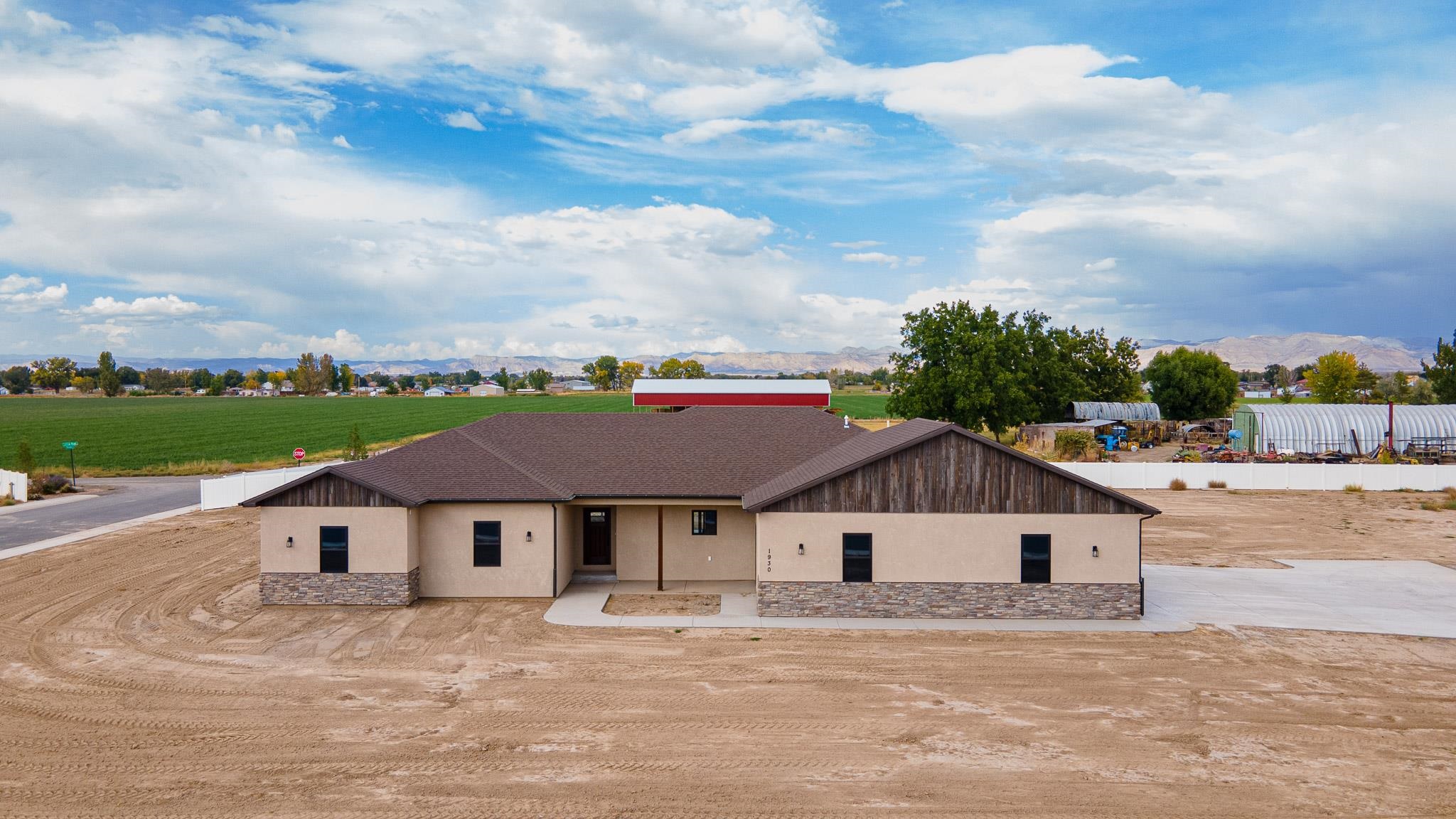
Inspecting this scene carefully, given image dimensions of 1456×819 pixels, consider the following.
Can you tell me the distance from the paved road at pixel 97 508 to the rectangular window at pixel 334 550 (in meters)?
14.1

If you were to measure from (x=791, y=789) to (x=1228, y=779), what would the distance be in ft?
18.5

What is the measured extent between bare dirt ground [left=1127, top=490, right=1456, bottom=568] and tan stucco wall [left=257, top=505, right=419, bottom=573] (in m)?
20.5

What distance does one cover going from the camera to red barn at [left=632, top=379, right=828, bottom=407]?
55.1 meters

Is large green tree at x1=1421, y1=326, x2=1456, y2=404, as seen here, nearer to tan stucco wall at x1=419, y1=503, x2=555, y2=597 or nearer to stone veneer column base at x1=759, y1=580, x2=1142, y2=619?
stone veneer column base at x1=759, y1=580, x2=1142, y2=619

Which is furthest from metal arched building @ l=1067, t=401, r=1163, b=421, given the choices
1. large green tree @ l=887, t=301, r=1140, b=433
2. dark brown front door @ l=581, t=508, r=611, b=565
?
dark brown front door @ l=581, t=508, r=611, b=565

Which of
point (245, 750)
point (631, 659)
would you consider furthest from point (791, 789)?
point (245, 750)

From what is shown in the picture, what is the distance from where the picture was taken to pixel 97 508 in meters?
33.6

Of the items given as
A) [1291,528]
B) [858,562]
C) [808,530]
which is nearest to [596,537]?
[808,530]

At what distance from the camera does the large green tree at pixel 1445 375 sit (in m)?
64.2

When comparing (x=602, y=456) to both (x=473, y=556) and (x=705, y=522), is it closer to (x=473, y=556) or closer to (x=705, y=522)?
(x=705, y=522)

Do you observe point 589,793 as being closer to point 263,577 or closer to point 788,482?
point 788,482

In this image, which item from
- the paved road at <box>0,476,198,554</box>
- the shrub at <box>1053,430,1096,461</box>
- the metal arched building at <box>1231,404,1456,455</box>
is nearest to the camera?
the paved road at <box>0,476,198,554</box>

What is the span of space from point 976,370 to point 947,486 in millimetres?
36179

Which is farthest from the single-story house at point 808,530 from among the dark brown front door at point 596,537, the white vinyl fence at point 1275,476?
the white vinyl fence at point 1275,476
